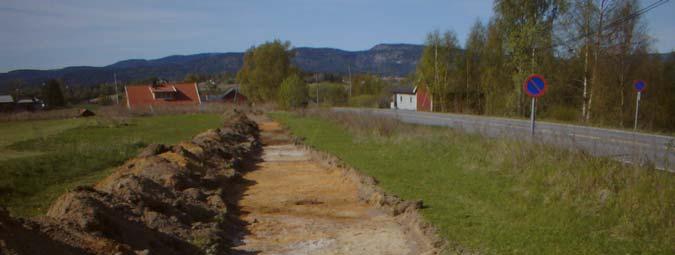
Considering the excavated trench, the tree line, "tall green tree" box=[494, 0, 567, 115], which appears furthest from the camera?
"tall green tree" box=[494, 0, 567, 115]

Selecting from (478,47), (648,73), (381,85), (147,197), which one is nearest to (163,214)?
(147,197)

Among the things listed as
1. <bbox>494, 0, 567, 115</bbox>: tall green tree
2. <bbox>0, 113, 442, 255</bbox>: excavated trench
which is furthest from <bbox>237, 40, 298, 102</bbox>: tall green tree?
<bbox>0, 113, 442, 255</bbox>: excavated trench

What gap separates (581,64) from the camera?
29.2 meters

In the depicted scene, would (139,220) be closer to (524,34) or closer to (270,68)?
(524,34)

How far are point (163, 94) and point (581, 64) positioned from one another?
62930mm

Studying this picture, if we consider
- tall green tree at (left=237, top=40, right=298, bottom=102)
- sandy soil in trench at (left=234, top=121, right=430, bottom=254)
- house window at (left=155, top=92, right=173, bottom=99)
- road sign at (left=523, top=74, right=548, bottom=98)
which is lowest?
sandy soil in trench at (left=234, top=121, right=430, bottom=254)

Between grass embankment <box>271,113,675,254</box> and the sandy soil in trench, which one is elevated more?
grass embankment <box>271,113,675,254</box>

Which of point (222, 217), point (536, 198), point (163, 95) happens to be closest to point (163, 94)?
point (163, 95)

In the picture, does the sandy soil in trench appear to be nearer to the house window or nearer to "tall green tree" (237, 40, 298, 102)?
"tall green tree" (237, 40, 298, 102)

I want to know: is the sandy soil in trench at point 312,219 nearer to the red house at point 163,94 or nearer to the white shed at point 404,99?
the white shed at point 404,99

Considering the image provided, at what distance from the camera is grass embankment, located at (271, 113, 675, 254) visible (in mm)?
6410

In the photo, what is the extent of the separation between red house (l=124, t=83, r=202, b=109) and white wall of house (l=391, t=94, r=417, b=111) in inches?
1181

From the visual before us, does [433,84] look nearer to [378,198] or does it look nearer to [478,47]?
[478,47]

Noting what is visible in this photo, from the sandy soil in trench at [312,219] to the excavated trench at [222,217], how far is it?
0.7 inches
